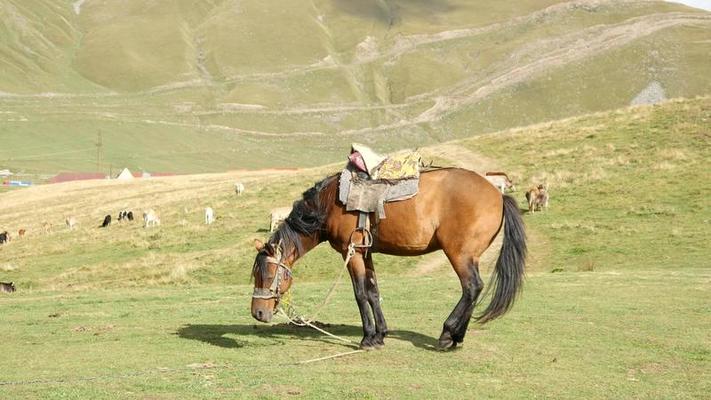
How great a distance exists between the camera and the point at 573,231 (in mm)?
30250

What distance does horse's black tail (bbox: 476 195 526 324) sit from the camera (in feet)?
36.1

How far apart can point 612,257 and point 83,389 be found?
22.1m

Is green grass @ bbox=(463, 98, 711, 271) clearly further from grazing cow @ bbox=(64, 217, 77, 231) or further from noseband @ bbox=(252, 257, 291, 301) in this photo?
grazing cow @ bbox=(64, 217, 77, 231)

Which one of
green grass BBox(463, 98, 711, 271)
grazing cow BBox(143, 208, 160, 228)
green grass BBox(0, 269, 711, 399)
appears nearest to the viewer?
green grass BBox(0, 269, 711, 399)

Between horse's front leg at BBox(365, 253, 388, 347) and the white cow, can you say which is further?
the white cow

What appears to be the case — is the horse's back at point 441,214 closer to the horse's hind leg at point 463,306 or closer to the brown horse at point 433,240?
the brown horse at point 433,240

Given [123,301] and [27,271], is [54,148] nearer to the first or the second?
[27,271]

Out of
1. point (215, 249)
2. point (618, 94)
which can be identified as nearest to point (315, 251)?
point (215, 249)

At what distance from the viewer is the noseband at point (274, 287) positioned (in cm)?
1109

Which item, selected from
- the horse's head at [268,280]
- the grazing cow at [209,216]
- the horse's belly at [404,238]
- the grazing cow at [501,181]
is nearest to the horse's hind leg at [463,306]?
the horse's belly at [404,238]

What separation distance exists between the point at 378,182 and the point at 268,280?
229 cm

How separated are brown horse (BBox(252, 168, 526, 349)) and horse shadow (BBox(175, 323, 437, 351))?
0.81m

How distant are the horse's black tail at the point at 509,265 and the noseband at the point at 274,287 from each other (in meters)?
3.09

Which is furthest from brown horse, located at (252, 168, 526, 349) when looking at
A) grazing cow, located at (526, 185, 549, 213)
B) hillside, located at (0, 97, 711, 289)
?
grazing cow, located at (526, 185, 549, 213)
